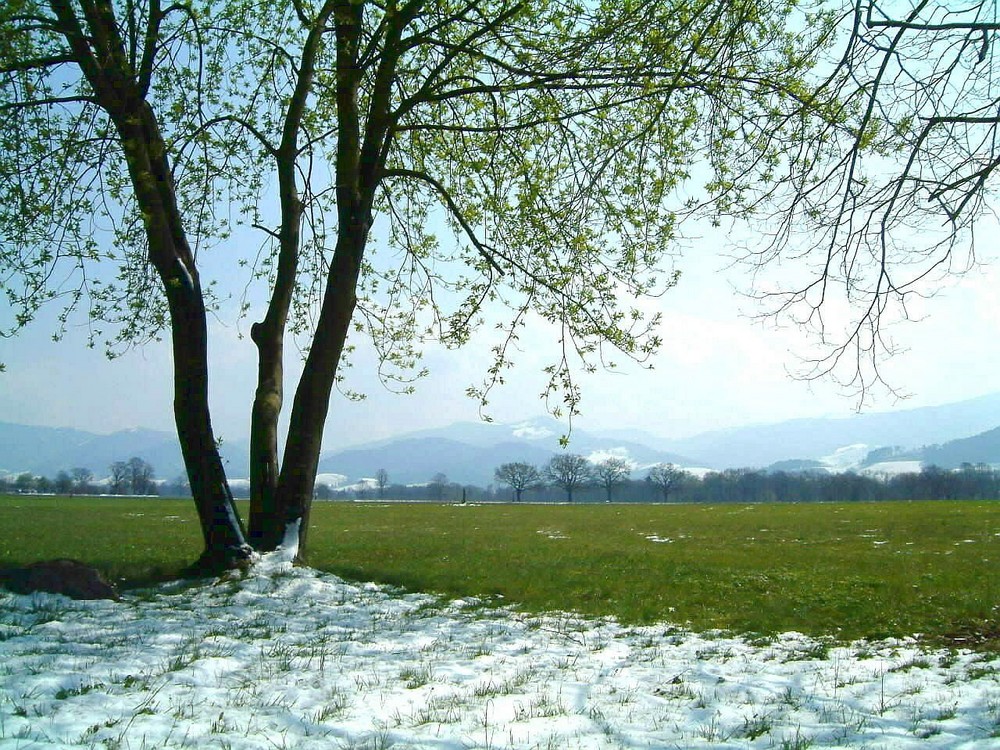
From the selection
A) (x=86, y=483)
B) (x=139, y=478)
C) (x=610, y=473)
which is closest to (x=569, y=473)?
(x=610, y=473)

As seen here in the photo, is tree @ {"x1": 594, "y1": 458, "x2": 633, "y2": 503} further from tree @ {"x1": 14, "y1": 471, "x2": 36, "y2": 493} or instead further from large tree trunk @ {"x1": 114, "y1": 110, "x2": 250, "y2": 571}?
large tree trunk @ {"x1": 114, "y1": 110, "x2": 250, "y2": 571}

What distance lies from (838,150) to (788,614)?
6.00 m

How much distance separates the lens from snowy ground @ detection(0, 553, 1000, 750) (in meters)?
4.43

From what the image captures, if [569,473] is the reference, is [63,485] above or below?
above

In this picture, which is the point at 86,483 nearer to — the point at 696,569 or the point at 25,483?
the point at 25,483

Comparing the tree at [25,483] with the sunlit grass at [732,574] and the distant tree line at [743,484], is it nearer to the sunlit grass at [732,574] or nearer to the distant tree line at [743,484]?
the distant tree line at [743,484]

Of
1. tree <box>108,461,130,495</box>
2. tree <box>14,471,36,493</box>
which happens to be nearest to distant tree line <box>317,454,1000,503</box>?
tree <box>108,461,130,495</box>

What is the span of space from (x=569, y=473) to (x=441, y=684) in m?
125

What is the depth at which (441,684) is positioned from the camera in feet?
18.7

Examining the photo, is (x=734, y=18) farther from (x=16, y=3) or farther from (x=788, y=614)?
(x=16, y=3)

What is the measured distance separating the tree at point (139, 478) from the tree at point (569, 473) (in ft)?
264

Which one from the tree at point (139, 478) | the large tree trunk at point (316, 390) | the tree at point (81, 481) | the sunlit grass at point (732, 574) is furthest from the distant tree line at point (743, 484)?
the large tree trunk at point (316, 390)

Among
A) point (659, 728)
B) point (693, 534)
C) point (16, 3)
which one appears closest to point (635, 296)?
point (659, 728)

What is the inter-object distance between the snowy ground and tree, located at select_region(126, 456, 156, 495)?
151 m
